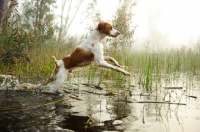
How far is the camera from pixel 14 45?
16.1ft

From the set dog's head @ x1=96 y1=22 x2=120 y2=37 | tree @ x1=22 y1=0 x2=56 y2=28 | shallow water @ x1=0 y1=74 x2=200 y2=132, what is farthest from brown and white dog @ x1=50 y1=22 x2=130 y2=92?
tree @ x1=22 y1=0 x2=56 y2=28

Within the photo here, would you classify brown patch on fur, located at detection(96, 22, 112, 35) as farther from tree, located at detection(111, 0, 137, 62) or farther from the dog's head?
tree, located at detection(111, 0, 137, 62)

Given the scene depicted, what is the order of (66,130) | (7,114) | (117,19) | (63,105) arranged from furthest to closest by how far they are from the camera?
(117,19)
(63,105)
(7,114)
(66,130)

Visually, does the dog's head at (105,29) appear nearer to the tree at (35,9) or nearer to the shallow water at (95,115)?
the shallow water at (95,115)

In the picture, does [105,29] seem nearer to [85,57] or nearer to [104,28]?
[104,28]

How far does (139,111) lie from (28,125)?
4.83 ft

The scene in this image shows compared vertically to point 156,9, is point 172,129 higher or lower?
lower

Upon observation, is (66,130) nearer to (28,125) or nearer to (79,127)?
(79,127)

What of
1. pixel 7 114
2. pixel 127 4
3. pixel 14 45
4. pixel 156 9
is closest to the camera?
pixel 7 114

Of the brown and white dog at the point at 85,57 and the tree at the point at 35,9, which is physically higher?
the tree at the point at 35,9

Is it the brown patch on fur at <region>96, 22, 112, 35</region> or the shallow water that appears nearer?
the shallow water

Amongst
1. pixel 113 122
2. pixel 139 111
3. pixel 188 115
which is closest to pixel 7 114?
pixel 113 122

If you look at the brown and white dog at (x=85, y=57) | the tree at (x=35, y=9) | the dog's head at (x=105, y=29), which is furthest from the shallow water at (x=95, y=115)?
the tree at (x=35, y=9)

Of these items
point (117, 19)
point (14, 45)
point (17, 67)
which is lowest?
point (17, 67)
